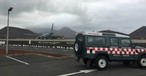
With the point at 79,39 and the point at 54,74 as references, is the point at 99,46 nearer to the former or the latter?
the point at 79,39

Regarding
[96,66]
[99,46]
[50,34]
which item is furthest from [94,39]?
[50,34]

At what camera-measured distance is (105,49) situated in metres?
14.1

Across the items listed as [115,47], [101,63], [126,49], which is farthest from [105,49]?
[126,49]

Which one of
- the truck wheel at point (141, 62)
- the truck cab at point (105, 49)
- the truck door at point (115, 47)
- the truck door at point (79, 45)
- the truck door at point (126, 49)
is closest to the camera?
the truck cab at point (105, 49)

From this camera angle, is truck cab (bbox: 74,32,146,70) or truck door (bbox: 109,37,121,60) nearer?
truck cab (bbox: 74,32,146,70)

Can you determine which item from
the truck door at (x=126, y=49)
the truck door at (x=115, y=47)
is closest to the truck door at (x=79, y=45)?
the truck door at (x=115, y=47)

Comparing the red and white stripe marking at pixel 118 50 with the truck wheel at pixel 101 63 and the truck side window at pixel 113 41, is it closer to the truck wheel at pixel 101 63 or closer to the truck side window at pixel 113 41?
the truck side window at pixel 113 41

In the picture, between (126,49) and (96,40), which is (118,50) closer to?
(126,49)

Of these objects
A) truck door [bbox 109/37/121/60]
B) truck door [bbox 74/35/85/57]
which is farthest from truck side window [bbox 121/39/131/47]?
truck door [bbox 74/35/85/57]

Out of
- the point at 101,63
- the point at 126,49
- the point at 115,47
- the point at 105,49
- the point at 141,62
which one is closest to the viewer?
the point at 101,63

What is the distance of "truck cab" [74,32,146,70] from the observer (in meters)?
13.8

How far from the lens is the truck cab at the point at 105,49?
542 inches

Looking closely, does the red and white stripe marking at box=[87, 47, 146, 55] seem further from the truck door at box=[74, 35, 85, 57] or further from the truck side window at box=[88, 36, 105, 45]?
the truck door at box=[74, 35, 85, 57]

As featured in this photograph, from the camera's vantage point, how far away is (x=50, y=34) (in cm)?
8200
